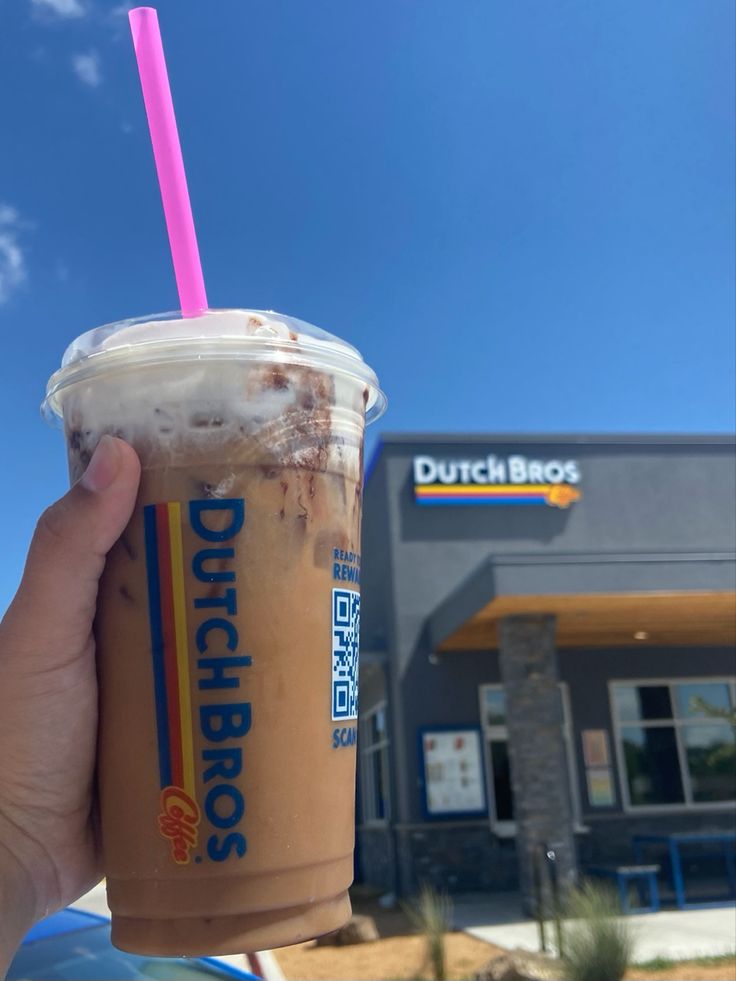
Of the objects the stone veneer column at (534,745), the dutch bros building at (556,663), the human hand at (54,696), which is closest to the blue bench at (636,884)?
the stone veneer column at (534,745)

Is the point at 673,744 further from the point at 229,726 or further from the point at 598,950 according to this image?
the point at 229,726

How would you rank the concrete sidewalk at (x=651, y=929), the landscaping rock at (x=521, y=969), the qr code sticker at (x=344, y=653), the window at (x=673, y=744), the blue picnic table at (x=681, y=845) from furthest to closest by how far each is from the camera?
1. the window at (x=673, y=744)
2. the blue picnic table at (x=681, y=845)
3. the concrete sidewalk at (x=651, y=929)
4. the landscaping rock at (x=521, y=969)
5. the qr code sticker at (x=344, y=653)

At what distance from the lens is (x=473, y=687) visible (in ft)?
54.7

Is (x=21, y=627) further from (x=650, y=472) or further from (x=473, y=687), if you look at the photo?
(x=650, y=472)

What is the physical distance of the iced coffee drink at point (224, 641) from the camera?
59.1 inches

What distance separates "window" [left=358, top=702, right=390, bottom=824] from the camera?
18000 mm

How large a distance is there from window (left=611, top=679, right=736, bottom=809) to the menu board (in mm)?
2635

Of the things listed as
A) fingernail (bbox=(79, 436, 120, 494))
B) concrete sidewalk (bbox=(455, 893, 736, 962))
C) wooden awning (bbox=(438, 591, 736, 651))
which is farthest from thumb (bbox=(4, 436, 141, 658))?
wooden awning (bbox=(438, 591, 736, 651))

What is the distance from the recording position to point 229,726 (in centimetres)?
151

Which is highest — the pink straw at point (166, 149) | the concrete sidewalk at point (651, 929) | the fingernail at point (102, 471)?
the pink straw at point (166, 149)

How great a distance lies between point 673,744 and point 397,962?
8491 millimetres

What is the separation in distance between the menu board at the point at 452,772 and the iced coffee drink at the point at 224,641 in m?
14.8

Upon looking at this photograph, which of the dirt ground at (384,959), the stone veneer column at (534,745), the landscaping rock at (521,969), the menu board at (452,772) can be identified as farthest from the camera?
the menu board at (452,772)

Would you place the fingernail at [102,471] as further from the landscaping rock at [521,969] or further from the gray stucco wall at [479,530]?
→ the gray stucco wall at [479,530]
